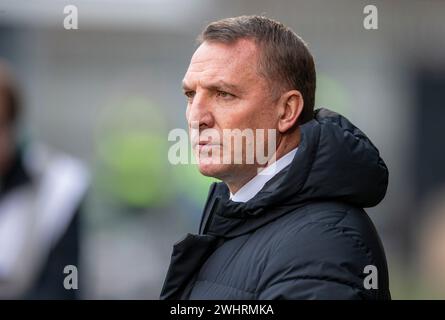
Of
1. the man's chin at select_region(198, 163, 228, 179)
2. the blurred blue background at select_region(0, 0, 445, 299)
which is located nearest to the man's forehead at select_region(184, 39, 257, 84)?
the man's chin at select_region(198, 163, 228, 179)

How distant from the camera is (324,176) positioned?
91.5 inches

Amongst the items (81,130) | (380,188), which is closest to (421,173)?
(81,130)

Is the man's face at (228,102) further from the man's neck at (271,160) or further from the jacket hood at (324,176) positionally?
the jacket hood at (324,176)

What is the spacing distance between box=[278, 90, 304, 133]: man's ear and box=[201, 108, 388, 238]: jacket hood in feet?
0.63

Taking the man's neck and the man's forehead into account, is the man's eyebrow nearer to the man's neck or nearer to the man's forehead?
the man's forehead

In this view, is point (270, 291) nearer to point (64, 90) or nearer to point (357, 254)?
point (357, 254)

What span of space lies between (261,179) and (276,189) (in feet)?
0.72

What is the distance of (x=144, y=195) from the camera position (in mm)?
7789

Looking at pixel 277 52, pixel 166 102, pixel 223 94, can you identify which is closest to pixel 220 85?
pixel 223 94

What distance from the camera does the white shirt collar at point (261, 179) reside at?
99.3 inches

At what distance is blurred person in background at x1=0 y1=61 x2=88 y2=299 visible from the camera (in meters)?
4.32

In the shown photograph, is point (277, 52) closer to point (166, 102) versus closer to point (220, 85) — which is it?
point (220, 85)

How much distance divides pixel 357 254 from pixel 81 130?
606cm
